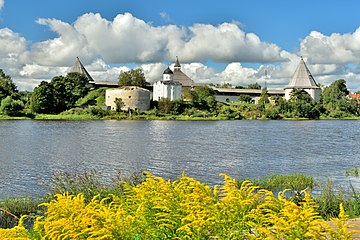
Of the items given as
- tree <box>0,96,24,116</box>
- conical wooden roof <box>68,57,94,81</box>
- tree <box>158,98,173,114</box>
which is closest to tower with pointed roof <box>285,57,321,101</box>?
tree <box>158,98,173,114</box>

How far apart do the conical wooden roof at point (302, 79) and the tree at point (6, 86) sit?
177 ft

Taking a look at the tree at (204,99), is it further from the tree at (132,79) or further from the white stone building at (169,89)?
the tree at (132,79)

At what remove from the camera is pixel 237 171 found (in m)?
18.2

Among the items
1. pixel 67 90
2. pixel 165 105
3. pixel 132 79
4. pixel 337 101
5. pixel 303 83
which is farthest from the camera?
pixel 303 83

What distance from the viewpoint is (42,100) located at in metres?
68.8

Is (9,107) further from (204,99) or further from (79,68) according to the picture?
(204,99)

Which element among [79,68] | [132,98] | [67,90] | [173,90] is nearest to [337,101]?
[173,90]

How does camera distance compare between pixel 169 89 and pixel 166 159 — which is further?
pixel 169 89

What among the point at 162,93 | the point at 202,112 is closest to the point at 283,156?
the point at 202,112

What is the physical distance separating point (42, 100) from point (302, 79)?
5349 centimetres

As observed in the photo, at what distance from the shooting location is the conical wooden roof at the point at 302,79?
95.1 m

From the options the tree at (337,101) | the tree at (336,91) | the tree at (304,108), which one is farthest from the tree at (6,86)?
the tree at (336,91)

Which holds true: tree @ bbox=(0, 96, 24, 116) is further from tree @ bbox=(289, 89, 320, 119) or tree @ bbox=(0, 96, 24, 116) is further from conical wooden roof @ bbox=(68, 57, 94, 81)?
tree @ bbox=(289, 89, 320, 119)

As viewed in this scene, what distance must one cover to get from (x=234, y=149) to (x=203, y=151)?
7.50 ft
